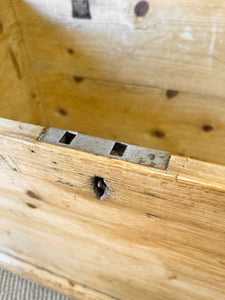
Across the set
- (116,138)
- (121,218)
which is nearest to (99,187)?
(121,218)

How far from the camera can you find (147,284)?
62cm

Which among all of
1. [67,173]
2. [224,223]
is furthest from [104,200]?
[224,223]

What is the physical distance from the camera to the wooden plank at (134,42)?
703 millimetres

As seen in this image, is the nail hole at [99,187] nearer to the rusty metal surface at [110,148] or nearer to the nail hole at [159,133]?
the rusty metal surface at [110,148]

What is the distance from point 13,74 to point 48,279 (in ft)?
1.96

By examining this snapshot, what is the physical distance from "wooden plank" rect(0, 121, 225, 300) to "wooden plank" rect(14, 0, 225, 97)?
464 millimetres

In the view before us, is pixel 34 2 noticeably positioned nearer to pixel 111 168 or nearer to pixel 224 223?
pixel 111 168

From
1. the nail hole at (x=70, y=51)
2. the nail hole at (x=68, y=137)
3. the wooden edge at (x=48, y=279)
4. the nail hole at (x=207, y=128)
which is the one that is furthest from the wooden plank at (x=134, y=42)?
the wooden edge at (x=48, y=279)

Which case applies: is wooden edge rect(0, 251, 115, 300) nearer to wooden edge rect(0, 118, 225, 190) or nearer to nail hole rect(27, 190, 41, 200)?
nail hole rect(27, 190, 41, 200)

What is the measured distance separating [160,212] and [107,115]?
61 centimetres

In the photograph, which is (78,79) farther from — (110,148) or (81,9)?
(110,148)

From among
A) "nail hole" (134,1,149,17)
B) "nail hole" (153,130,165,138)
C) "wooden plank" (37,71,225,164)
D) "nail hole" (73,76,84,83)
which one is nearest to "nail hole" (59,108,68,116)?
"wooden plank" (37,71,225,164)

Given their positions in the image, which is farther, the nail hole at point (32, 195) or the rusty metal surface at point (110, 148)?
the nail hole at point (32, 195)

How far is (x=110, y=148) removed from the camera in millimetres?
407
